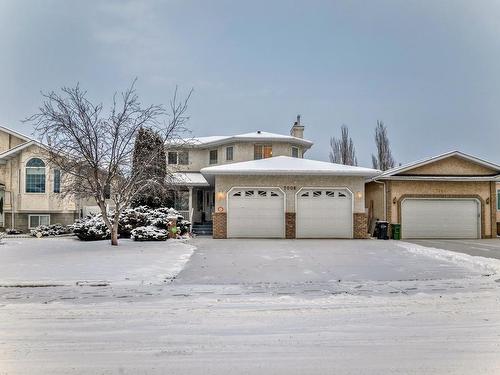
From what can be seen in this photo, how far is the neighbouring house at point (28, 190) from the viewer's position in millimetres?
23359

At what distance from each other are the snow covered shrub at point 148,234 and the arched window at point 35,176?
28.3 feet

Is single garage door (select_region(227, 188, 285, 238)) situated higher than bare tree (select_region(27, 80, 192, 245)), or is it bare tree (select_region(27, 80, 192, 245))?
bare tree (select_region(27, 80, 192, 245))

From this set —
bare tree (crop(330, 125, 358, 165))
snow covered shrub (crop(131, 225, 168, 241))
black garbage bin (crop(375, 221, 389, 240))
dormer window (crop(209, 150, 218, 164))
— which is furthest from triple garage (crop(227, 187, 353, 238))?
bare tree (crop(330, 125, 358, 165))

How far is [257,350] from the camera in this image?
464 centimetres

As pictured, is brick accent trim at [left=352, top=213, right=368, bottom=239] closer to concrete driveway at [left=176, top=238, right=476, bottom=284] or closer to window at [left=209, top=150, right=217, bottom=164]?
concrete driveway at [left=176, top=238, right=476, bottom=284]

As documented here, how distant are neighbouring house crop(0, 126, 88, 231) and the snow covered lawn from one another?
8.50 metres

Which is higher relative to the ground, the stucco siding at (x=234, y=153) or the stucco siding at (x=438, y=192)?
the stucco siding at (x=234, y=153)

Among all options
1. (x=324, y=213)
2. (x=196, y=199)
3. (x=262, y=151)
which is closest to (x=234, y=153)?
(x=262, y=151)

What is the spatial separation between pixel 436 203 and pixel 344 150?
74.8 ft

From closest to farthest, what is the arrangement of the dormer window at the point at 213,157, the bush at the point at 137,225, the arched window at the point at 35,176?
the bush at the point at 137,225 → the arched window at the point at 35,176 → the dormer window at the point at 213,157

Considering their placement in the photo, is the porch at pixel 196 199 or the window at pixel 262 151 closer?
the porch at pixel 196 199

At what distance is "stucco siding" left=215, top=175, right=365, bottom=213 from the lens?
2034cm

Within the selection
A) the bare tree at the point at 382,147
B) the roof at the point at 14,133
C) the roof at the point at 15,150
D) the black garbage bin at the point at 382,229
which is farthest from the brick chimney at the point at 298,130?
the roof at the point at 14,133

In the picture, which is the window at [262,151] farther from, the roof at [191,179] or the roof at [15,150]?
the roof at [15,150]
